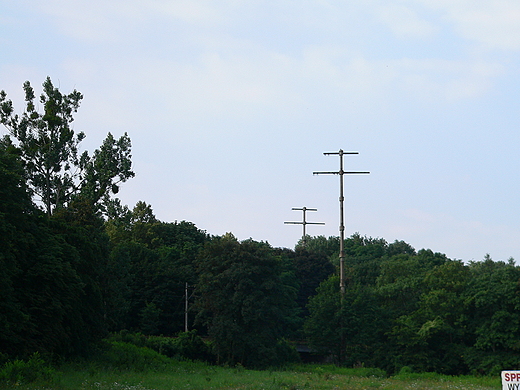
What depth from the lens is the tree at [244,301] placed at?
1795 inches

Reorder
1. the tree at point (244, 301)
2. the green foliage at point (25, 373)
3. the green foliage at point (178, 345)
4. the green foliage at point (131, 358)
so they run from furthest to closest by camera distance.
→ the green foliage at point (178, 345) < the tree at point (244, 301) < the green foliage at point (131, 358) < the green foliage at point (25, 373)

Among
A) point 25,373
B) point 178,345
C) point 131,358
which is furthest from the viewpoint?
point 178,345

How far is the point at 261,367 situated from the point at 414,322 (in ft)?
41.1

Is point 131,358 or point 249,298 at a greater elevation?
point 249,298

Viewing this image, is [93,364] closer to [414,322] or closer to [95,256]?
[95,256]

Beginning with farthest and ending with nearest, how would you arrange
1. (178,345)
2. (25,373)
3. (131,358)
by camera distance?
1. (178,345)
2. (131,358)
3. (25,373)

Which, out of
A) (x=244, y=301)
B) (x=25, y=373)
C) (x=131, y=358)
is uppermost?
(x=244, y=301)

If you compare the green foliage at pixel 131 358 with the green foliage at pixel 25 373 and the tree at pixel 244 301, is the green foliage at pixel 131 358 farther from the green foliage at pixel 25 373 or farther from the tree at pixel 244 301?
the green foliage at pixel 25 373

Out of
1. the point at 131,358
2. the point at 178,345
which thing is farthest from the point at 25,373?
the point at 178,345

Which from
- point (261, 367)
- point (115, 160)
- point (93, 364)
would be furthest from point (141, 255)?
point (93, 364)

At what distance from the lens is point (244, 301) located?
1784 inches

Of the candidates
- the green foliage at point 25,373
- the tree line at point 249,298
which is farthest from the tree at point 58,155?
the green foliage at point 25,373

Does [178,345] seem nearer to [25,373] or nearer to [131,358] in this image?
[131,358]

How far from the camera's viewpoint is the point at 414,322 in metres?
46.8
